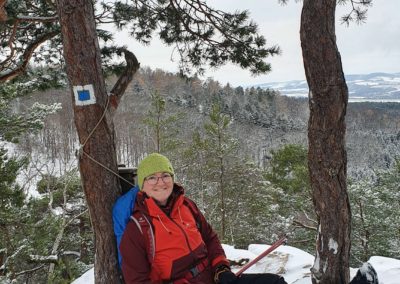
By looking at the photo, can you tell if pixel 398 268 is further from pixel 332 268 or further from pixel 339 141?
pixel 339 141

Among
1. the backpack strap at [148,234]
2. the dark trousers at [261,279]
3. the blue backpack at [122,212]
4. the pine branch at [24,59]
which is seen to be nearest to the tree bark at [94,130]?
the blue backpack at [122,212]

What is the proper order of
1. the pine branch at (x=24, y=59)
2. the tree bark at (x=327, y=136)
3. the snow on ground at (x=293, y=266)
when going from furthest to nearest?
the pine branch at (x=24, y=59)
the snow on ground at (x=293, y=266)
the tree bark at (x=327, y=136)

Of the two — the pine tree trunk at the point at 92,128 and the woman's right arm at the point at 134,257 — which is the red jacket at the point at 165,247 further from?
the pine tree trunk at the point at 92,128

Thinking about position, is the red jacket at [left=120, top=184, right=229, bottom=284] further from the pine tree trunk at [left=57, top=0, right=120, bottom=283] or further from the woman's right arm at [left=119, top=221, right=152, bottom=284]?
the pine tree trunk at [left=57, top=0, right=120, bottom=283]

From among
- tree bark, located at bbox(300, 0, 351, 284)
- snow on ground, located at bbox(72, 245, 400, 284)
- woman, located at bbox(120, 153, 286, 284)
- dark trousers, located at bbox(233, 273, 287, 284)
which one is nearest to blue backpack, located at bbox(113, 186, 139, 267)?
woman, located at bbox(120, 153, 286, 284)

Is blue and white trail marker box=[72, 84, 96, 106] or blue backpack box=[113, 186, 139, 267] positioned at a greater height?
blue and white trail marker box=[72, 84, 96, 106]

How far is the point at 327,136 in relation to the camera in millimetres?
2633

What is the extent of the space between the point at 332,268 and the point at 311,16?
178cm

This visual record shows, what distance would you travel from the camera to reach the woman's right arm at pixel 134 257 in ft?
Result: 7.45

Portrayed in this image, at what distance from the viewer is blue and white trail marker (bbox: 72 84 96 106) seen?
8.23 ft

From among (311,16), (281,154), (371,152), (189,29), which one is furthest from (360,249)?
(371,152)

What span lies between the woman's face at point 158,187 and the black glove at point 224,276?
0.59m

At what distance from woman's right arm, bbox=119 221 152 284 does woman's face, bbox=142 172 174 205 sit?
0.78ft

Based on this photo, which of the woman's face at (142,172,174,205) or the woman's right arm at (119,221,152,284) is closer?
the woman's right arm at (119,221,152,284)
